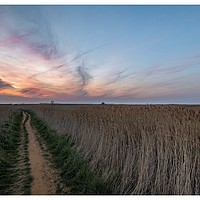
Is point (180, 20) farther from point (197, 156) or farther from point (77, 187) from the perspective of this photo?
point (77, 187)

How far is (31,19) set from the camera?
7.57m

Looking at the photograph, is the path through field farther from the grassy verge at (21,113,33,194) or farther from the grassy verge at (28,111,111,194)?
the grassy verge at (28,111,111,194)

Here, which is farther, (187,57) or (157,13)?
(187,57)

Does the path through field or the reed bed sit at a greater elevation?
the reed bed

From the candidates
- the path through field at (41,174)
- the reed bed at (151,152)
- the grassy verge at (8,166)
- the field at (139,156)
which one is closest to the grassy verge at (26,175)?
the path through field at (41,174)

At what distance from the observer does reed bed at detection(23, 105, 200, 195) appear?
4621 mm

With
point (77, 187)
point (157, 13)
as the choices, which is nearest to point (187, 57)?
point (157, 13)

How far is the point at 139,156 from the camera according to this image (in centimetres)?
541

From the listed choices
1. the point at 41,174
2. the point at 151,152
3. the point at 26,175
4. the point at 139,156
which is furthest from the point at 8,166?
the point at 151,152

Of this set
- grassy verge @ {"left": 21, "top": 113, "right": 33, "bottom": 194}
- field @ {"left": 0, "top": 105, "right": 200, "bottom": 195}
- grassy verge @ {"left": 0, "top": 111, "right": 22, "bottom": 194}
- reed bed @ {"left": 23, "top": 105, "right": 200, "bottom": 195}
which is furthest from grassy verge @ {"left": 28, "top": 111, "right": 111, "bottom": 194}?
grassy verge @ {"left": 0, "top": 111, "right": 22, "bottom": 194}

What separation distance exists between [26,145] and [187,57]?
294 inches
